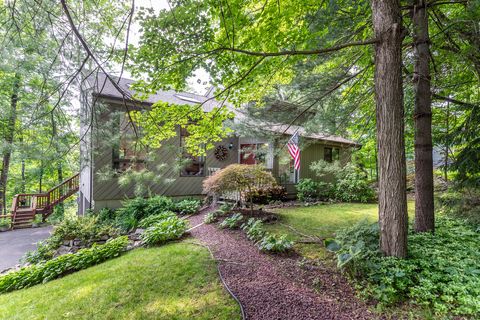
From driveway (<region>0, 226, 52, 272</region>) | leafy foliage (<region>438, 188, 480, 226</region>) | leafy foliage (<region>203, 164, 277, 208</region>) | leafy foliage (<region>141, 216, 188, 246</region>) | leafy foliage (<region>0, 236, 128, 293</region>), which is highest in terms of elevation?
leafy foliage (<region>203, 164, 277, 208</region>)

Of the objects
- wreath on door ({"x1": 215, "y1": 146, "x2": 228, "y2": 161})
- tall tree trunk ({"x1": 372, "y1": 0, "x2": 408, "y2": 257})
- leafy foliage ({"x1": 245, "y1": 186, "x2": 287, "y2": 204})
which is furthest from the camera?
wreath on door ({"x1": 215, "y1": 146, "x2": 228, "y2": 161})

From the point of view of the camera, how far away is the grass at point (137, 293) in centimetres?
259

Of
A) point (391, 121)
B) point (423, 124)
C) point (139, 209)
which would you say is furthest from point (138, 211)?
point (423, 124)

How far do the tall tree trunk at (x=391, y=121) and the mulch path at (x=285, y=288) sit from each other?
3.13 feet

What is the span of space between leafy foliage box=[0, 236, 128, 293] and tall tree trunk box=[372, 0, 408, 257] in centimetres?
501

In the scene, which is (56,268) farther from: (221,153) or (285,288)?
(221,153)

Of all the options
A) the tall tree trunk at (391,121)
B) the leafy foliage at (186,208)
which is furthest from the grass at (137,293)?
the leafy foliage at (186,208)

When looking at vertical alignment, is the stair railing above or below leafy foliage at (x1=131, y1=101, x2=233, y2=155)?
below

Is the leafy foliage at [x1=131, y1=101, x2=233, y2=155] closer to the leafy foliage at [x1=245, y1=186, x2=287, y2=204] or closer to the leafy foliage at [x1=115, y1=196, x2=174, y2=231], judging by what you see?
the leafy foliage at [x1=115, y1=196, x2=174, y2=231]

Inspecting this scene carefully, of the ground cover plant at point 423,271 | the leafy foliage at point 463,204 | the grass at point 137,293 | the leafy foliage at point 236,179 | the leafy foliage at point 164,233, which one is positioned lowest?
the grass at point 137,293

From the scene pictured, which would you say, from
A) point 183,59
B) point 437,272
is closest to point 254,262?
point 437,272

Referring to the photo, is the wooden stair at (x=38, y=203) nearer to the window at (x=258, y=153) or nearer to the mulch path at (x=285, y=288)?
the window at (x=258, y=153)

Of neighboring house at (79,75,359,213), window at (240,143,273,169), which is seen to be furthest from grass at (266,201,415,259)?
window at (240,143,273,169)

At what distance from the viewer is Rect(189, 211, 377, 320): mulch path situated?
7.67 feet
